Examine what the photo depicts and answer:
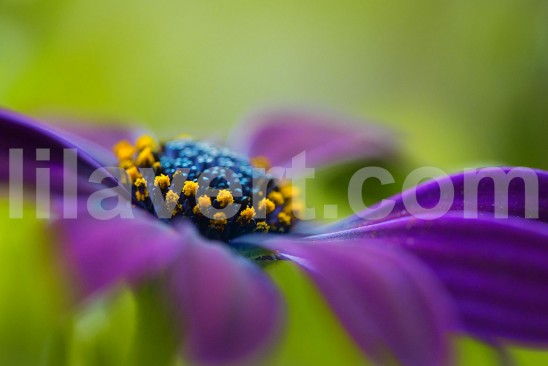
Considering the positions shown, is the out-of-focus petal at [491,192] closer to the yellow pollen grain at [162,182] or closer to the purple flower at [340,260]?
the purple flower at [340,260]

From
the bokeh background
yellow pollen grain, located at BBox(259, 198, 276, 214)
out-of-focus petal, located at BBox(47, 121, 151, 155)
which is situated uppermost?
the bokeh background

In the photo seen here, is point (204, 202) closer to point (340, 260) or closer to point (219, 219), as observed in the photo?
point (219, 219)

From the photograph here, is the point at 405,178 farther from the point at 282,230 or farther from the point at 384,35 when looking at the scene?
the point at 384,35

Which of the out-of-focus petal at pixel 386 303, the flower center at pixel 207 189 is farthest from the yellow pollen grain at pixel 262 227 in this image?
the out-of-focus petal at pixel 386 303

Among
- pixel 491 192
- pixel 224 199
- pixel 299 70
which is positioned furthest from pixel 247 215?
pixel 299 70

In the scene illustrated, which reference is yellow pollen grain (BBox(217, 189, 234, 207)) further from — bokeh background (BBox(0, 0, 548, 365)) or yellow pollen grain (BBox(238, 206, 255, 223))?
bokeh background (BBox(0, 0, 548, 365))

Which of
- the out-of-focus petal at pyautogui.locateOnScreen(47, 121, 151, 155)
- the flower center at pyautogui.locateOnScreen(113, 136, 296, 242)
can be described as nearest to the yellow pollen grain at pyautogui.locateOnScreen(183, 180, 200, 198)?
the flower center at pyautogui.locateOnScreen(113, 136, 296, 242)
